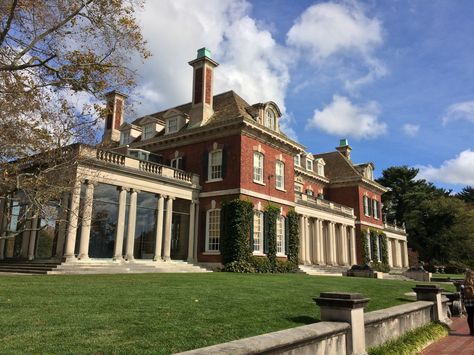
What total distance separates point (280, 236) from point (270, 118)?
823 cm

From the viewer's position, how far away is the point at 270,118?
93.2 feet

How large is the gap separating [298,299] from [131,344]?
6409 mm

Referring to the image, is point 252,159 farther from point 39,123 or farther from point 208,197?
point 39,123

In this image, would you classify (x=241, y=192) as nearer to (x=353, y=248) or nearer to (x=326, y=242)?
(x=326, y=242)

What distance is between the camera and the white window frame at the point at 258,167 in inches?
1029

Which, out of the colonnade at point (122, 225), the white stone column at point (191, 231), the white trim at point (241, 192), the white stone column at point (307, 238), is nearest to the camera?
the colonnade at point (122, 225)

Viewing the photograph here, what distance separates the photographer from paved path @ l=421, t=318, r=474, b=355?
862 cm

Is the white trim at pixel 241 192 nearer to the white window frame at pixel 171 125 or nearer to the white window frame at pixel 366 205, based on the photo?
the white window frame at pixel 171 125

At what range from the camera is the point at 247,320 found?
7.48 m

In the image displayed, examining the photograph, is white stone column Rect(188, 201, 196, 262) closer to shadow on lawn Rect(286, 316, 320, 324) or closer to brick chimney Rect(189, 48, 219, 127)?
brick chimney Rect(189, 48, 219, 127)

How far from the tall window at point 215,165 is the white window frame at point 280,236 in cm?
537

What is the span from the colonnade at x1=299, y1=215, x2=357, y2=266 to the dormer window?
26.4ft

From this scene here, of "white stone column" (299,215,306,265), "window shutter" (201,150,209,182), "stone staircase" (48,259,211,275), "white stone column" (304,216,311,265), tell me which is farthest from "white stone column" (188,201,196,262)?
"white stone column" (304,216,311,265)

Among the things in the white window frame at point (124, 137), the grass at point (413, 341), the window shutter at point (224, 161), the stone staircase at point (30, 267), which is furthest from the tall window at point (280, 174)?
the grass at point (413, 341)
